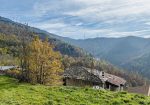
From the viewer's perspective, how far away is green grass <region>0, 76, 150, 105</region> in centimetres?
2623

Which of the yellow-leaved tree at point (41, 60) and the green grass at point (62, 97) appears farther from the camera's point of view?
the yellow-leaved tree at point (41, 60)

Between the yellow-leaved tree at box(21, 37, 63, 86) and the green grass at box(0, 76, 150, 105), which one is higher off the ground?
the yellow-leaved tree at box(21, 37, 63, 86)

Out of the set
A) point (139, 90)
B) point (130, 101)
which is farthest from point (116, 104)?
point (139, 90)

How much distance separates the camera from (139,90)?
94.8 m

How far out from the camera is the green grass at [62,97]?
26.2 meters

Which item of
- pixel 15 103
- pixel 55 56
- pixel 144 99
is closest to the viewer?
pixel 15 103

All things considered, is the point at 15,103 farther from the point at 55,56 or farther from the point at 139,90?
the point at 139,90

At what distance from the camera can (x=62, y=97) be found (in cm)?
2881

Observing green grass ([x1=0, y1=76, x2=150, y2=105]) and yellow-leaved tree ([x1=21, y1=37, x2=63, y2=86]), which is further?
yellow-leaved tree ([x1=21, y1=37, x2=63, y2=86])

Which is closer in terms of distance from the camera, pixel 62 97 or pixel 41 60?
pixel 62 97

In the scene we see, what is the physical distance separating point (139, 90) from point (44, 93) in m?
68.8

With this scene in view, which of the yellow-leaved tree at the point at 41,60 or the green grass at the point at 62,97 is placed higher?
the yellow-leaved tree at the point at 41,60

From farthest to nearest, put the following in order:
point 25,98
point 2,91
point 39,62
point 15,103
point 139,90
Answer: point 139,90 → point 39,62 → point 2,91 → point 25,98 → point 15,103

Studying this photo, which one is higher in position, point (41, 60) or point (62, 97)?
point (41, 60)
